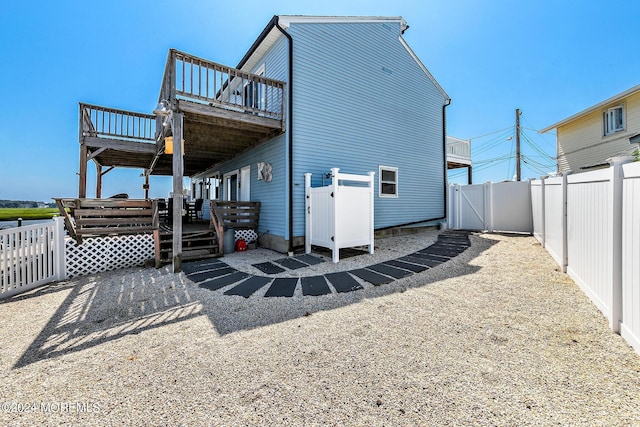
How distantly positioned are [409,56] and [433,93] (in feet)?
6.49

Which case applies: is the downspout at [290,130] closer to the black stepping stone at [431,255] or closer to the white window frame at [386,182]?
the black stepping stone at [431,255]

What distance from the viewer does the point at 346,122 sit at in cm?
806

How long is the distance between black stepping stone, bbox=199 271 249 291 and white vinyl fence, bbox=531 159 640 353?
200 inches

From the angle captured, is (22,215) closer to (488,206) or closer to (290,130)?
(290,130)

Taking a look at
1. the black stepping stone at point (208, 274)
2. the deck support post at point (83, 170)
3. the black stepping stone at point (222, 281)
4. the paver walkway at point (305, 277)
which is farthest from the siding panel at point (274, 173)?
the deck support post at point (83, 170)

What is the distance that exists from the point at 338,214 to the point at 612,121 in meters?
15.0

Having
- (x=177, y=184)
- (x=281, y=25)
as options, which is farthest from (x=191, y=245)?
(x=281, y=25)

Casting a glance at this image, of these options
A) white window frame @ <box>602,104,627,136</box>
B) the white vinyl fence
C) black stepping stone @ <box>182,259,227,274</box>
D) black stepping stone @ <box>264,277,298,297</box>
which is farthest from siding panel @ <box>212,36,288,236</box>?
white window frame @ <box>602,104,627,136</box>

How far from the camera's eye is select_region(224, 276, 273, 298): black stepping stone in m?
4.09

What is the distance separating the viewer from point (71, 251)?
5320 mm

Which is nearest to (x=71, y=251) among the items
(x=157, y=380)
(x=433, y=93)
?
(x=157, y=380)

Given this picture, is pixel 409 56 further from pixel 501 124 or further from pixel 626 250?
pixel 501 124

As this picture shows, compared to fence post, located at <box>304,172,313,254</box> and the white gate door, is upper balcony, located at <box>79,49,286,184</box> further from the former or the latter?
the white gate door

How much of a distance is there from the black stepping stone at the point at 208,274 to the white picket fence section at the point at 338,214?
2277mm
